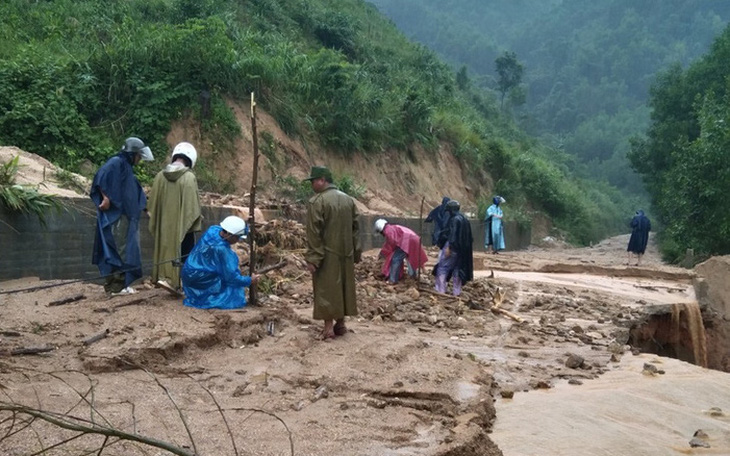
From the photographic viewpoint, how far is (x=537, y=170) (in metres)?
32.2

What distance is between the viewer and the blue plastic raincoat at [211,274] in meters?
6.45

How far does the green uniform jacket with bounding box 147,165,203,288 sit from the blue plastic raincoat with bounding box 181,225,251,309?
0.55m

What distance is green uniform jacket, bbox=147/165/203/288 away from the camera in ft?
23.1

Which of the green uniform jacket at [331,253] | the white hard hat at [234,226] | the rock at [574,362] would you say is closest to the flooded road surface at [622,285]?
the rock at [574,362]

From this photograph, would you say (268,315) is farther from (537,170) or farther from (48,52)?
(537,170)

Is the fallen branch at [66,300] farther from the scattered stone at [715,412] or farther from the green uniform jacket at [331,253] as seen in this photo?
the scattered stone at [715,412]

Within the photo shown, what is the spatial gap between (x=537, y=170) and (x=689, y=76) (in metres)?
7.96

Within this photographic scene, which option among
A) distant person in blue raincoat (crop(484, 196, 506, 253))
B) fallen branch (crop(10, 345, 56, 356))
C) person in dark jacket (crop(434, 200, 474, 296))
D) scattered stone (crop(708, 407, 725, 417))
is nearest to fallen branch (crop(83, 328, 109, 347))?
fallen branch (crop(10, 345, 56, 356))

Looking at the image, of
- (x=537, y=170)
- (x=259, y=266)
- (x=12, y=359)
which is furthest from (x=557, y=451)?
(x=537, y=170)

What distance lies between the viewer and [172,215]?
7102 mm

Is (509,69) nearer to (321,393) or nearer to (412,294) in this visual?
(412,294)

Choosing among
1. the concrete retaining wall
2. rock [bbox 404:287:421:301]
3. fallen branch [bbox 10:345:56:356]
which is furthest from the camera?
rock [bbox 404:287:421:301]

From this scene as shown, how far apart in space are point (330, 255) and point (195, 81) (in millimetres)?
9542

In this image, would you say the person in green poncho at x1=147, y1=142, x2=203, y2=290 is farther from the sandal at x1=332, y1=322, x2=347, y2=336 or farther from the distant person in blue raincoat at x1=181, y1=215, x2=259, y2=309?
the sandal at x1=332, y1=322, x2=347, y2=336
